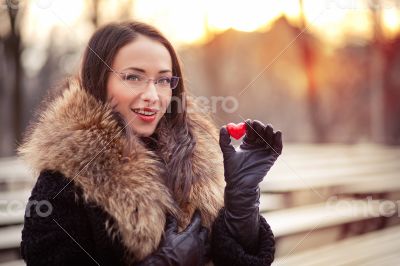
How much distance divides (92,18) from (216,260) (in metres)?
6.73

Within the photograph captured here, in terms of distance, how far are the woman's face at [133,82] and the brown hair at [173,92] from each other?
31 mm

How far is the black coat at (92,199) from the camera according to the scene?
5.64 feet

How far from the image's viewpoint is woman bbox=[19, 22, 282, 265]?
1.77m

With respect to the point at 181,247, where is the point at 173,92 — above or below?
above

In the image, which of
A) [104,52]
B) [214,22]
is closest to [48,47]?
[214,22]

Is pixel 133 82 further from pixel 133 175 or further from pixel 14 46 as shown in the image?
pixel 14 46

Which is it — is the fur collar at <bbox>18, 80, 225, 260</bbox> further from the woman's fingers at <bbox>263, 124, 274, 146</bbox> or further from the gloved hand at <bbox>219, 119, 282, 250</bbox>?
the woman's fingers at <bbox>263, 124, 274, 146</bbox>

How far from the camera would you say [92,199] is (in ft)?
5.90

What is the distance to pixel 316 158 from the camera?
33.9 ft

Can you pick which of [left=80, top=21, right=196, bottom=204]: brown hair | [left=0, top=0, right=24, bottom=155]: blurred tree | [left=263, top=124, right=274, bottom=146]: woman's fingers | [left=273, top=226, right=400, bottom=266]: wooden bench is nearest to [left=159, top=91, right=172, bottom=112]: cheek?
[left=80, top=21, right=196, bottom=204]: brown hair

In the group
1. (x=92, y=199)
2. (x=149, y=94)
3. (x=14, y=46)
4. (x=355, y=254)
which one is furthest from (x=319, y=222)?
(x=14, y=46)

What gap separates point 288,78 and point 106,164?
1436cm

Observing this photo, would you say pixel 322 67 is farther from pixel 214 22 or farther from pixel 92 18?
pixel 92 18

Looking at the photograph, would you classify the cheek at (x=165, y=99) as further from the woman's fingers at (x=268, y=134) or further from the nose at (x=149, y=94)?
the woman's fingers at (x=268, y=134)
